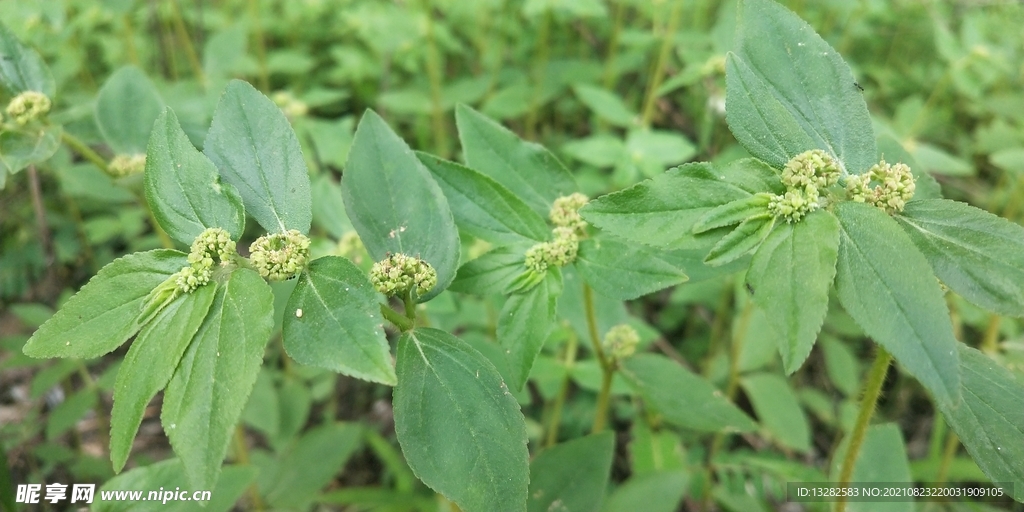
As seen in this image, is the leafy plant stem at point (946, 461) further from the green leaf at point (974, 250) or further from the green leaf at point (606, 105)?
the green leaf at point (606, 105)

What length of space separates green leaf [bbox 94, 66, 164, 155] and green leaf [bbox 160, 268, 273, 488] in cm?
129

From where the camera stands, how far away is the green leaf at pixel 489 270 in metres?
1.62

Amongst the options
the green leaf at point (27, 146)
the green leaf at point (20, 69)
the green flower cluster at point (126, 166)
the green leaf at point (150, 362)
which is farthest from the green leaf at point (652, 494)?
the green leaf at point (20, 69)

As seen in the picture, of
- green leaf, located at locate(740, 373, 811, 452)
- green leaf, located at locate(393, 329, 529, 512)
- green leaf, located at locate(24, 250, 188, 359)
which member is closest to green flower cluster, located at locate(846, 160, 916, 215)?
green leaf, located at locate(393, 329, 529, 512)

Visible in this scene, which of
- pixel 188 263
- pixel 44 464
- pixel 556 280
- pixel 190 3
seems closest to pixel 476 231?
pixel 556 280

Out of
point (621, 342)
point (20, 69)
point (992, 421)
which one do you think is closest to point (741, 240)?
point (992, 421)

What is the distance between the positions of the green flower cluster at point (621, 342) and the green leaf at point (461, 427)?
30.2 inches

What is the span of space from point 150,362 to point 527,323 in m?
0.82

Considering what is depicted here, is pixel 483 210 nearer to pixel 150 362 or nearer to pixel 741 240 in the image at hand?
pixel 741 240

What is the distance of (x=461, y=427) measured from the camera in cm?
136

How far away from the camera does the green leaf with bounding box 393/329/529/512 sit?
4.34ft

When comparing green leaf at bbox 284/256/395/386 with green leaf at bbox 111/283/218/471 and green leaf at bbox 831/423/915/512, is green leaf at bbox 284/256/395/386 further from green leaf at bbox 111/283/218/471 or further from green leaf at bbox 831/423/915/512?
green leaf at bbox 831/423/915/512

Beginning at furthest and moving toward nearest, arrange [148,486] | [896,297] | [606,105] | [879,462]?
[606,105]
[879,462]
[148,486]
[896,297]

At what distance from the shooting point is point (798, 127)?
4.74 ft
